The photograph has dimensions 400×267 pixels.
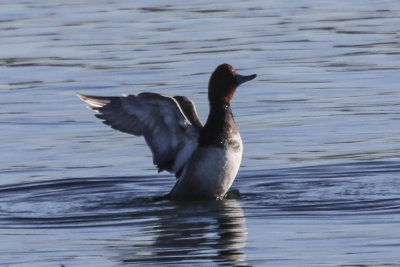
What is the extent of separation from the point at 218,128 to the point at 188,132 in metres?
0.36

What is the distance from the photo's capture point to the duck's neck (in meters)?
11.3

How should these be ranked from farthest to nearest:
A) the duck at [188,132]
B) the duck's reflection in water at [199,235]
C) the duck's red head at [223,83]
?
the duck's red head at [223,83]
the duck at [188,132]
the duck's reflection in water at [199,235]

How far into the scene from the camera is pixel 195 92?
1614 centimetres

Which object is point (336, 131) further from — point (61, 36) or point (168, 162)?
point (61, 36)

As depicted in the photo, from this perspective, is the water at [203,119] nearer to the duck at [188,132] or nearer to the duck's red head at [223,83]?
the duck at [188,132]

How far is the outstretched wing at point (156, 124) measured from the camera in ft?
37.7

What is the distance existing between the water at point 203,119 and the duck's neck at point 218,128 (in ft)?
1.71

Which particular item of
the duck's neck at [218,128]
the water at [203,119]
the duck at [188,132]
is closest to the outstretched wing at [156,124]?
the duck at [188,132]

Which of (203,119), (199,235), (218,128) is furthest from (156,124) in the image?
(203,119)

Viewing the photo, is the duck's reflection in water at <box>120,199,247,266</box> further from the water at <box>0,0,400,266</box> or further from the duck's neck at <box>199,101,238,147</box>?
the duck's neck at <box>199,101,238,147</box>

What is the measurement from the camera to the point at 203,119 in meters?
14.7

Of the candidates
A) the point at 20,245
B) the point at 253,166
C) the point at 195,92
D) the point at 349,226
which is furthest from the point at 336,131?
the point at 20,245

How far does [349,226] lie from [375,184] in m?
1.91

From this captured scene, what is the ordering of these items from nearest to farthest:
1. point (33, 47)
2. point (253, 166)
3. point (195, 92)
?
1. point (253, 166)
2. point (195, 92)
3. point (33, 47)
